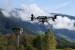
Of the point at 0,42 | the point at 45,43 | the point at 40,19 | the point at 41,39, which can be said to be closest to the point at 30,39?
the point at 41,39

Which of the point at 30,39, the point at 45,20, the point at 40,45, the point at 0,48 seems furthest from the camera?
the point at 30,39

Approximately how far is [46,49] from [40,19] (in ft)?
352

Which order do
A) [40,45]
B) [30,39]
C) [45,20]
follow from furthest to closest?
1. [30,39]
2. [40,45]
3. [45,20]

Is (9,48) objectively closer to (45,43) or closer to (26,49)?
(26,49)

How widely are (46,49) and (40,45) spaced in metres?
11.6

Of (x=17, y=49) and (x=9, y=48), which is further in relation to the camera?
(x=17, y=49)

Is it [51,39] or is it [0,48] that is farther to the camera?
[51,39]

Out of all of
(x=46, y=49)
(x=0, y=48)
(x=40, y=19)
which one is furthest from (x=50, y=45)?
(x=40, y=19)

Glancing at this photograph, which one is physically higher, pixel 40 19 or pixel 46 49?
pixel 40 19

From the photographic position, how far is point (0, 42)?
141625 mm

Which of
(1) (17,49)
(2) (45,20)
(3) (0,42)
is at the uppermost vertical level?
(2) (45,20)

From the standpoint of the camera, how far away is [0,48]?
5379 inches

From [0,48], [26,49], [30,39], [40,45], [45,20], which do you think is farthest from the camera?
[30,39]

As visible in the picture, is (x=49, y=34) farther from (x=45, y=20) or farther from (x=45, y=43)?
(x=45, y=20)
